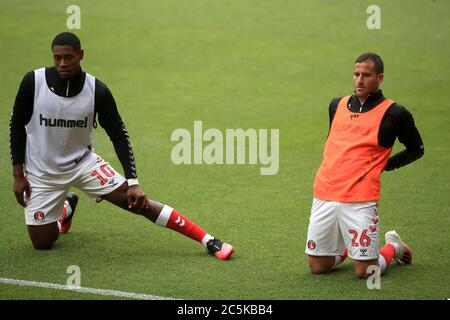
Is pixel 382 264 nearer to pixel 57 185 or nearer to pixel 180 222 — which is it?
pixel 180 222

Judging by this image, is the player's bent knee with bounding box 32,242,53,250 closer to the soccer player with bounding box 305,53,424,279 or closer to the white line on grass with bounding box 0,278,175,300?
the white line on grass with bounding box 0,278,175,300

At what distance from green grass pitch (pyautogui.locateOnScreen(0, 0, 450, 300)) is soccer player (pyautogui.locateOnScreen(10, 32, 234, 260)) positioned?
1.05 ft

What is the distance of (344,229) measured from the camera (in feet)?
21.3

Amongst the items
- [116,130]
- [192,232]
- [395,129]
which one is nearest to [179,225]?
[192,232]

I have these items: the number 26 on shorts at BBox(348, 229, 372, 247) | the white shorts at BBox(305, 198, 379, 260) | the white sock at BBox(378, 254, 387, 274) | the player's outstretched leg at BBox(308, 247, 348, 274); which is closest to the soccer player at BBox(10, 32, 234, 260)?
the player's outstretched leg at BBox(308, 247, 348, 274)

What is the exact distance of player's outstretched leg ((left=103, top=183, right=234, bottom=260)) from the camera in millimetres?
7102

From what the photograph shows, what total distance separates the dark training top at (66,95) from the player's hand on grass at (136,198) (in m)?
0.12

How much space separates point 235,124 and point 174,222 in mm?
4867

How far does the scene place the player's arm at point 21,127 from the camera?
6891 mm

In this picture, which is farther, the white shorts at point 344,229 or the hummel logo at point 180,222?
the hummel logo at point 180,222

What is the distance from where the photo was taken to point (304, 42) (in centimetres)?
1553

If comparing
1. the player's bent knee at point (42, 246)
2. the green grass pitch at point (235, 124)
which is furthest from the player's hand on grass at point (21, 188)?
the green grass pitch at point (235, 124)

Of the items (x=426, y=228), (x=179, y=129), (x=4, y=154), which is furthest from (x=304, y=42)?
(x=426, y=228)

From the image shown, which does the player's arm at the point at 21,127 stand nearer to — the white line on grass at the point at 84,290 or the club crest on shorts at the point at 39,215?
the club crest on shorts at the point at 39,215
